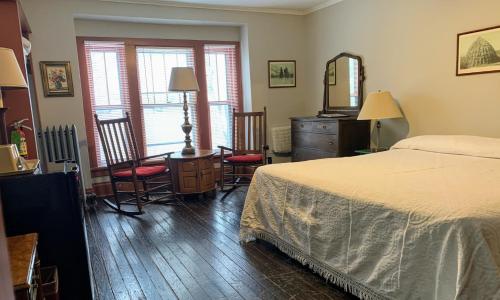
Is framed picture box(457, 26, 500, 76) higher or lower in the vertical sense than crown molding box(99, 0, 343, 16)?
lower

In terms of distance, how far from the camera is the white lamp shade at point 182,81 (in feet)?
13.7

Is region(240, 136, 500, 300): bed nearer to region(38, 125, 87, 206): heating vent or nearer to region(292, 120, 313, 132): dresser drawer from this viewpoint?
region(292, 120, 313, 132): dresser drawer

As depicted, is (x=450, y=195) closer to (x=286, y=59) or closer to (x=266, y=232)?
(x=266, y=232)

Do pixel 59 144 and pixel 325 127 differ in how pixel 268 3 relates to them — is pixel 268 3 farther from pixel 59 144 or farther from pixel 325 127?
pixel 59 144

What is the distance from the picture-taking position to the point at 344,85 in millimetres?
4719

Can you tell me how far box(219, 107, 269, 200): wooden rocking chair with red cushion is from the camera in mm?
4379

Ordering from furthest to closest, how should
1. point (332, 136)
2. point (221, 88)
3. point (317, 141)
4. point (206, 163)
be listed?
point (221, 88), point (317, 141), point (206, 163), point (332, 136)

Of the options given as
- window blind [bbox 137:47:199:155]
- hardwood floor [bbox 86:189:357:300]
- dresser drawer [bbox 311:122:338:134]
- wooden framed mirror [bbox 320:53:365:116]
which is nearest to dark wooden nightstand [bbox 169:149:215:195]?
hardwood floor [bbox 86:189:357:300]

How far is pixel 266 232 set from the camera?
9.29ft

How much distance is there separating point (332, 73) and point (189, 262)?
334cm

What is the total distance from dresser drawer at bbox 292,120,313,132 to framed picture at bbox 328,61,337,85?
74 centimetres

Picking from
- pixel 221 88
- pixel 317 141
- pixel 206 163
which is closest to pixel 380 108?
pixel 317 141

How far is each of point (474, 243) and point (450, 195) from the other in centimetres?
33

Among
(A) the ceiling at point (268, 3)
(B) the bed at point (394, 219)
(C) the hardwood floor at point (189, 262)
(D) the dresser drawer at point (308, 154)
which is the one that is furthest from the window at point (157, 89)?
(B) the bed at point (394, 219)
